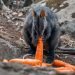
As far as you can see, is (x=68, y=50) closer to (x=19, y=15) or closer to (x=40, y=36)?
(x=40, y=36)

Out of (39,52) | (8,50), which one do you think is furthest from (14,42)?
(39,52)

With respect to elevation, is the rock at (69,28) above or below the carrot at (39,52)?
above

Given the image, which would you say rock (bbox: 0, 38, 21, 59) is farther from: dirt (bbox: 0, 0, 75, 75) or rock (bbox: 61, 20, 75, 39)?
rock (bbox: 61, 20, 75, 39)

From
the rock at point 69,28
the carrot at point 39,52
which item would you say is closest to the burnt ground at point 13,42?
the rock at point 69,28

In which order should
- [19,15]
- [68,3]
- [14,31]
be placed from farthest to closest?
[19,15] < [68,3] < [14,31]

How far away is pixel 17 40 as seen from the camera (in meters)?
8.23

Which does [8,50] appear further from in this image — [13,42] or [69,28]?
[69,28]

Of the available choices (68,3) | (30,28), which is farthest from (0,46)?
(68,3)

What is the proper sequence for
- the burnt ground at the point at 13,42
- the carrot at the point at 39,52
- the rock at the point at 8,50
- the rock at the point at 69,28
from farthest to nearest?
the rock at the point at 69,28, the burnt ground at the point at 13,42, the rock at the point at 8,50, the carrot at the point at 39,52

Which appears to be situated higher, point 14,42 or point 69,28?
point 69,28

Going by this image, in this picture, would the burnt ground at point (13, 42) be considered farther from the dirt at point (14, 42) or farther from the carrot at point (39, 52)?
the carrot at point (39, 52)

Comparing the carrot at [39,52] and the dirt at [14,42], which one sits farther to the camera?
the dirt at [14,42]

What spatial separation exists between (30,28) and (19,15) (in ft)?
14.1

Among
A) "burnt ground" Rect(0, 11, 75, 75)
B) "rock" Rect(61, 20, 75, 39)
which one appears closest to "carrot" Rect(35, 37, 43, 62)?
"burnt ground" Rect(0, 11, 75, 75)
